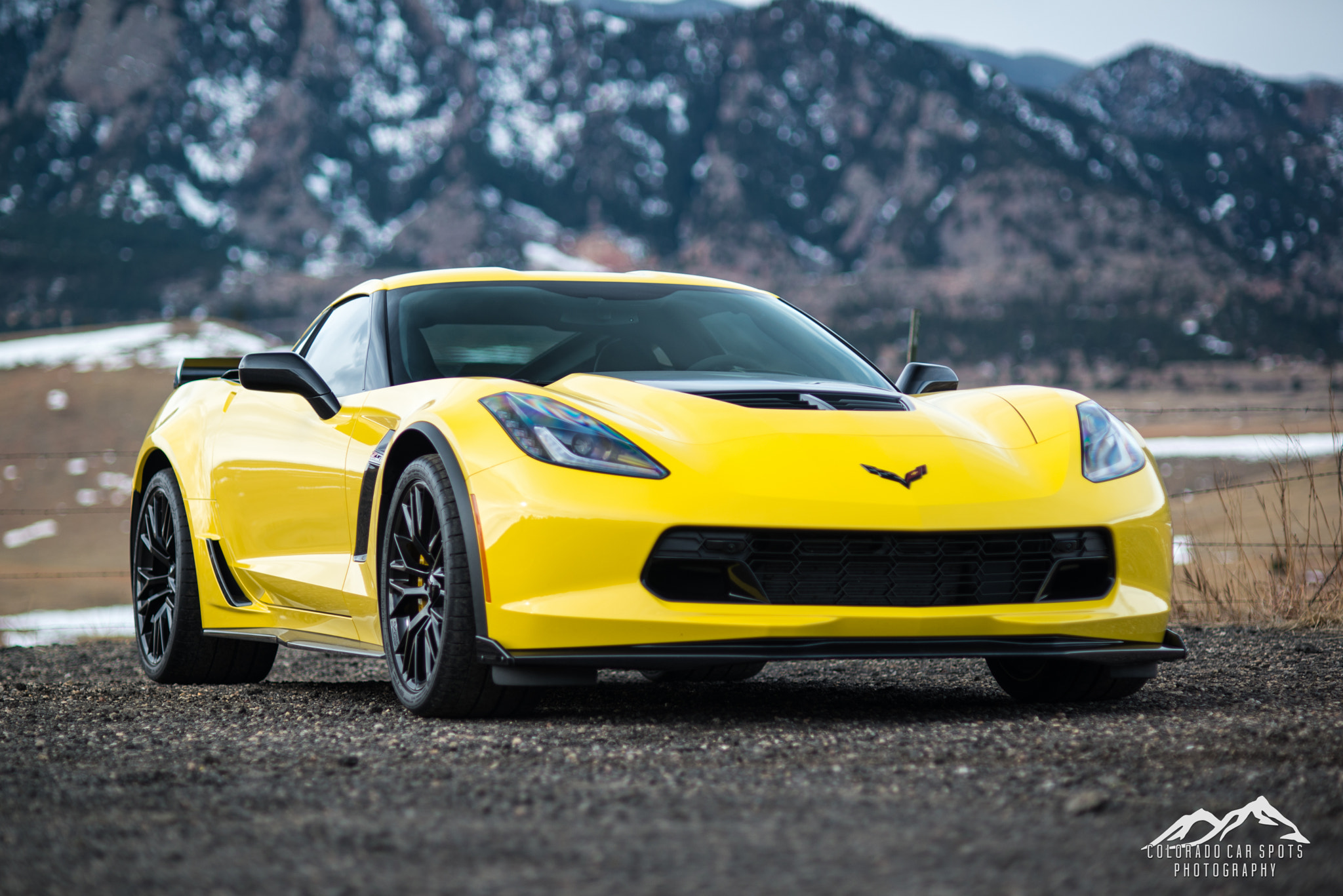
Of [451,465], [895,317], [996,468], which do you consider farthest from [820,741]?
[895,317]

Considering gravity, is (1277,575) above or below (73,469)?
above

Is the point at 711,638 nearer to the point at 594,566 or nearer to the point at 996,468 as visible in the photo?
the point at 594,566

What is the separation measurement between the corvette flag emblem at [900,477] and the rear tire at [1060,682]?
0.84 m

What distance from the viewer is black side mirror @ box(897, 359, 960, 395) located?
16.5 ft

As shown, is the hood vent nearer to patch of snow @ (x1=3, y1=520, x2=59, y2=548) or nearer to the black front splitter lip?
the black front splitter lip

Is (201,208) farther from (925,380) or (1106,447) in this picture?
(1106,447)

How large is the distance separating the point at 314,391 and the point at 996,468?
90.6 inches

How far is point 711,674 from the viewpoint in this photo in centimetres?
560

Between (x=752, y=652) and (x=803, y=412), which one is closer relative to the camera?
(x=752, y=652)

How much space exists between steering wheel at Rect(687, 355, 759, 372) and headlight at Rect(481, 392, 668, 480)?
1032 mm

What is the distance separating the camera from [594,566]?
3.56m

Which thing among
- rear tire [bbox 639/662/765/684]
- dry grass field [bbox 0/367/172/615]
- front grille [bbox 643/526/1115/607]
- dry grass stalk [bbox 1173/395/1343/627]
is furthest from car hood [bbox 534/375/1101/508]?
dry grass field [bbox 0/367/172/615]

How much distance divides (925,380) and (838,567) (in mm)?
1609

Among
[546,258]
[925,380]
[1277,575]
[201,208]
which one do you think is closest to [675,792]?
[925,380]
